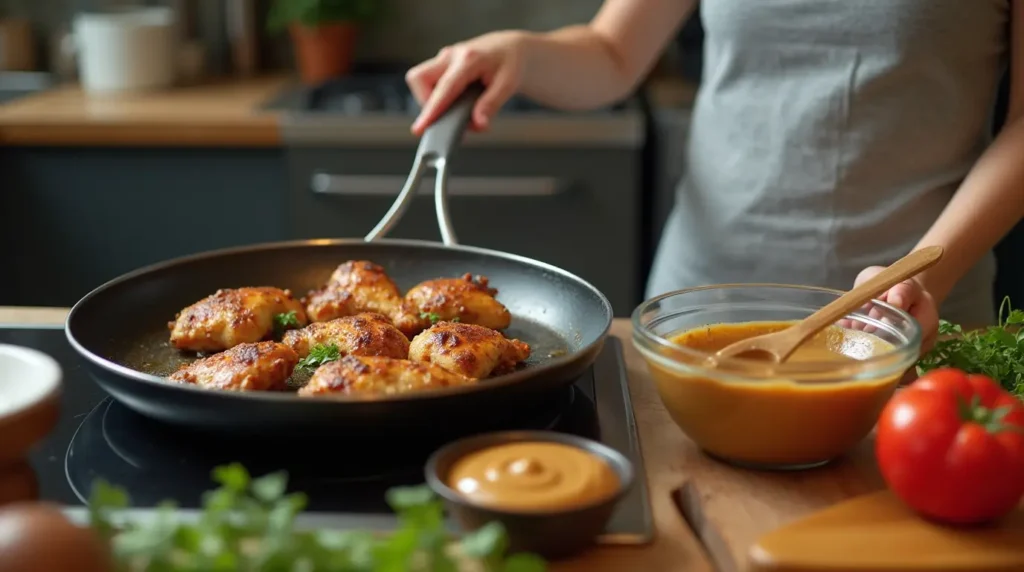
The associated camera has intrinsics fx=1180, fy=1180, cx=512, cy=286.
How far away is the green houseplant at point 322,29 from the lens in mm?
3221

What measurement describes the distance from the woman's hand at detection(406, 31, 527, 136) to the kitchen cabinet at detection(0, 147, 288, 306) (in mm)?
1146

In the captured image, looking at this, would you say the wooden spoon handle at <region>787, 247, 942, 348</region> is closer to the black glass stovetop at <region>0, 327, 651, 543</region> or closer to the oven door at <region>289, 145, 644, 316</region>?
the black glass stovetop at <region>0, 327, 651, 543</region>

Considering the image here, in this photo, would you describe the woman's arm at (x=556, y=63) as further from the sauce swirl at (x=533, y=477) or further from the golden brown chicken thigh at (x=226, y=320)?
the sauce swirl at (x=533, y=477)

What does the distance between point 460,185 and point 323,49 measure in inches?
31.3

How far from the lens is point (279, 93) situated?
3.07 metres

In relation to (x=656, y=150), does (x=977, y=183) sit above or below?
above

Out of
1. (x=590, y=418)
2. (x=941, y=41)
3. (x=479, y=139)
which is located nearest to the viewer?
(x=590, y=418)

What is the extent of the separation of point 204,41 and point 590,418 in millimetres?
2676

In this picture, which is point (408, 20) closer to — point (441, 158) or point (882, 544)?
point (441, 158)

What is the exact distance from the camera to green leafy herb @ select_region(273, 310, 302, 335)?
1.43 meters

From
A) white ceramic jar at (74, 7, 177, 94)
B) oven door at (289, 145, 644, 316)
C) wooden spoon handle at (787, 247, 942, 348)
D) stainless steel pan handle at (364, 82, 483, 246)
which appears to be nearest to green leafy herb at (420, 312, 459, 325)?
stainless steel pan handle at (364, 82, 483, 246)

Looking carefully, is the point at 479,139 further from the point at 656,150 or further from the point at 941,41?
the point at 941,41

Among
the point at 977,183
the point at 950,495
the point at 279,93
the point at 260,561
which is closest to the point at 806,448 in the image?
the point at 950,495

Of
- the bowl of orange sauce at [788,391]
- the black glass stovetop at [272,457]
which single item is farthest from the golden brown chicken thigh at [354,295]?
the bowl of orange sauce at [788,391]
